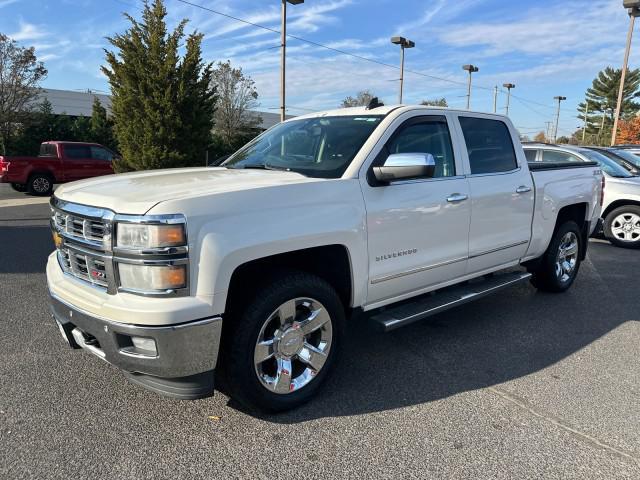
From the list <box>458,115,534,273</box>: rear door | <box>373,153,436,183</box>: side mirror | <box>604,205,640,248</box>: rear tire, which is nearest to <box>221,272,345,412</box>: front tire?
<box>373,153,436,183</box>: side mirror

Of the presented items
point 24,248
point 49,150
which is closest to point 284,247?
point 24,248

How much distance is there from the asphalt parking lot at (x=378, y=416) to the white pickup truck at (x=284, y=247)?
1.10 ft

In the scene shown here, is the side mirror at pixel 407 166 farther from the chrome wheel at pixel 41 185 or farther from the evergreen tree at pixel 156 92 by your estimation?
the chrome wheel at pixel 41 185

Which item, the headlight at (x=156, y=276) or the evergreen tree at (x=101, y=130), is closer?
the headlight at (x=156, y=276)

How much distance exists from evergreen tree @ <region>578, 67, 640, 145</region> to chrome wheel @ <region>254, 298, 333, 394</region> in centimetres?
6319

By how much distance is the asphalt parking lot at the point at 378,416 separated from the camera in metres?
2.55

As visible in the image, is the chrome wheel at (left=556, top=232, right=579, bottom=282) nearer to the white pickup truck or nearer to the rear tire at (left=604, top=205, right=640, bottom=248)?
the white pickup truck

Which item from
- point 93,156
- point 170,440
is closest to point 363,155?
point 170,440

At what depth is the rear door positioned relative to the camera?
4.15m

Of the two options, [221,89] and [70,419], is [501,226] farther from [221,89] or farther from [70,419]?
[221,89]

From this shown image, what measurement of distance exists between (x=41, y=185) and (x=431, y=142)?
48.4 ft

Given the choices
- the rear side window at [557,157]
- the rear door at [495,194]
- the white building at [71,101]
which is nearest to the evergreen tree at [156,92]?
the rear side window at [557,157]

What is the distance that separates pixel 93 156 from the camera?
1633 cm

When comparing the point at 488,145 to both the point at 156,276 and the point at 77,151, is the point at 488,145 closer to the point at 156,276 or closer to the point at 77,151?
the point at 156,276
